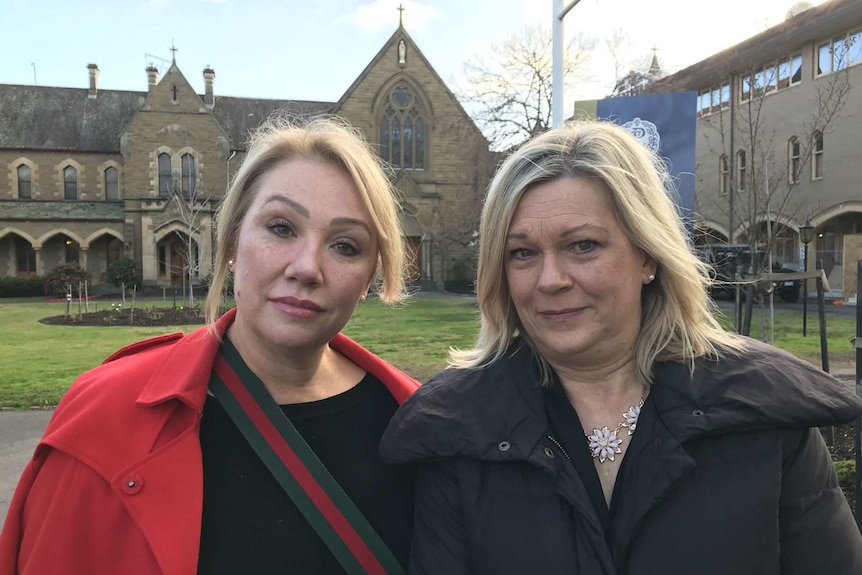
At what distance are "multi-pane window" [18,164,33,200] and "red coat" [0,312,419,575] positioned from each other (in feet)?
141

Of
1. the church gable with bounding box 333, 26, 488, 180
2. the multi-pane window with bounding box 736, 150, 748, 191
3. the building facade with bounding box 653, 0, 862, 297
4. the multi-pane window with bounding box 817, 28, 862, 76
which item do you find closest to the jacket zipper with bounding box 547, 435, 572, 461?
the multi-pane window with bounding box 736, 150, 748, 191

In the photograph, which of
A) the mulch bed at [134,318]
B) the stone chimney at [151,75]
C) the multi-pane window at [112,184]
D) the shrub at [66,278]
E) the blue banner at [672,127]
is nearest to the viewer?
the blue banner at [672,127]

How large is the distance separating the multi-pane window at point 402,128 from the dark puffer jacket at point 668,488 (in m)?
35.9

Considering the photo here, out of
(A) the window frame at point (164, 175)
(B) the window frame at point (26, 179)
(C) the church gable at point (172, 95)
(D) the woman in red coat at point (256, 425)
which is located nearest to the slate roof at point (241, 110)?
(C) the church gable at point (172, 95)

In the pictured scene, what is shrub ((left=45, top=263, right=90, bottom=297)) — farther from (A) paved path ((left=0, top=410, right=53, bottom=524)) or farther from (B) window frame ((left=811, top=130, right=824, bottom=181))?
(B) window frame ((left=811, top=130, right=824, bottom=181))

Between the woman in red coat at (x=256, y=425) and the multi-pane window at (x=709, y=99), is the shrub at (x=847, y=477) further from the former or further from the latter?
the multi-pane window at (x=709, y=99)

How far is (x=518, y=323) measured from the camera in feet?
6.81

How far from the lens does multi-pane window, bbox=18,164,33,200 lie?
122 feet

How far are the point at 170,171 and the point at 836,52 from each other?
3328 cm

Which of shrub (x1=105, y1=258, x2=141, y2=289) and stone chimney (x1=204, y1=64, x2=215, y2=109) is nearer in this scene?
shrub (x1=105, y1=258, x2=141, y2=289)

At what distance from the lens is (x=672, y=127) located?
6.08 meters

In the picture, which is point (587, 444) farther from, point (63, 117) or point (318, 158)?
point (63, 117)

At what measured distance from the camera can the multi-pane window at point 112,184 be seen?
37.9 m

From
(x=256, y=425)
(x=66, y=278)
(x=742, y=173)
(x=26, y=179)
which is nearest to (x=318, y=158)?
(x=256, y=425)
